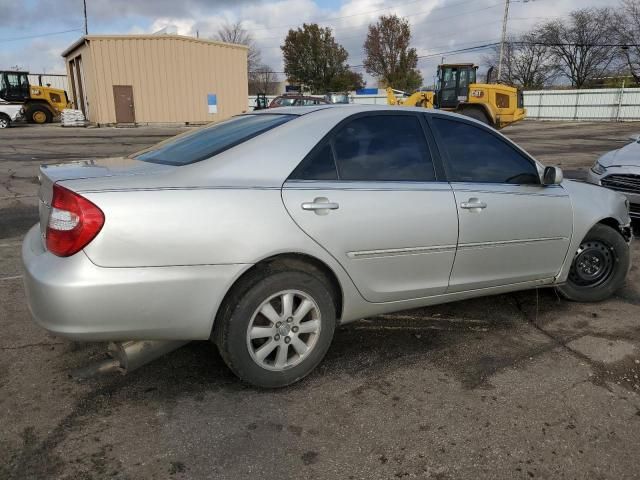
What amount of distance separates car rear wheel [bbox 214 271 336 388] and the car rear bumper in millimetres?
128

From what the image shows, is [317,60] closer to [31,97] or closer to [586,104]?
[586,104]

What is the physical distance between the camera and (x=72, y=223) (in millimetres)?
2506

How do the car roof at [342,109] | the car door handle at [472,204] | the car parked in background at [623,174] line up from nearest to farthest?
the car roof at [342,109], the car door handle at [472,204], the car parked in background at [623,174]

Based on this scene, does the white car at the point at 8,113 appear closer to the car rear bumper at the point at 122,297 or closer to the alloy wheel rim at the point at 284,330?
the car rear bumper at the point at 122,297

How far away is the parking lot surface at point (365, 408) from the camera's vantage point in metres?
2.42

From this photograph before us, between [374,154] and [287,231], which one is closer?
[287,231]

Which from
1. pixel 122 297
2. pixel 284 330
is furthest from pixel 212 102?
pixel 122 297

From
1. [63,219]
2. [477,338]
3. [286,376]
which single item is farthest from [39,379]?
[477,338]

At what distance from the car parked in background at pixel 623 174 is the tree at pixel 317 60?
183 feet

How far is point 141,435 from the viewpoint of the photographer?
2600 millimetres

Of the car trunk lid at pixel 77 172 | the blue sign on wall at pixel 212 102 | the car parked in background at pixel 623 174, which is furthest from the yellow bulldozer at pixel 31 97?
the car trunk lid at pixel 77 172

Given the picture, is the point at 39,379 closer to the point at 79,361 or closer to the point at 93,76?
the point at 79,361

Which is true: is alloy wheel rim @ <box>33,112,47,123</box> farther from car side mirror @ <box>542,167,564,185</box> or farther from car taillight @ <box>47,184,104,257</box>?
car side mirror @ <box>542,167,564,185</box>

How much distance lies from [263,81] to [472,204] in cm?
7512
